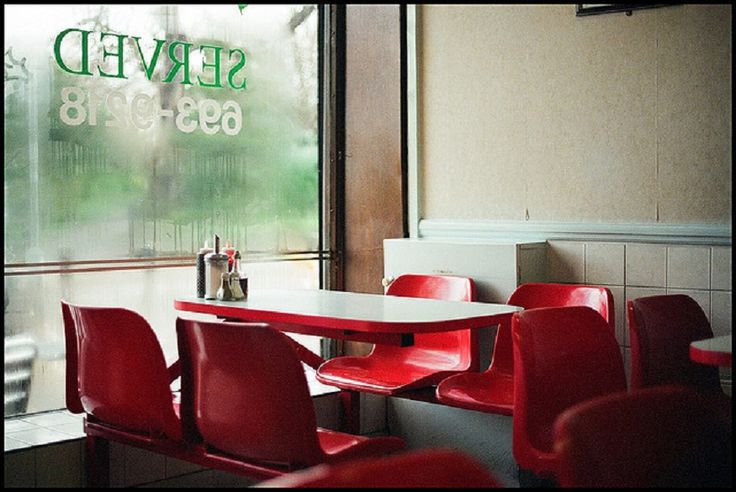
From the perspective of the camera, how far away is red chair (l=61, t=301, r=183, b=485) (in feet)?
11.5

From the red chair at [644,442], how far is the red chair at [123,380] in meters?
2.01

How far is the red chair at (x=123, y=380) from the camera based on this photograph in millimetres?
3512

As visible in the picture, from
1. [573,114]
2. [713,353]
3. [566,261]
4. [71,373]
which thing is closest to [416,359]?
[566,261]

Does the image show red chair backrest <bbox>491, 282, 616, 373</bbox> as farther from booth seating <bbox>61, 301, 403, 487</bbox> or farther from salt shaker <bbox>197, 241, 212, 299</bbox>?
salt shaker <bbox>197, 241, 212, 299</bbox>

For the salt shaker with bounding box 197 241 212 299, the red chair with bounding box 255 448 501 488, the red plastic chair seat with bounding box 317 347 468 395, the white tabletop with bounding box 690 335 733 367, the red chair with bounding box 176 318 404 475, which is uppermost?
the salt shaker with bounding box 197 241 212 299

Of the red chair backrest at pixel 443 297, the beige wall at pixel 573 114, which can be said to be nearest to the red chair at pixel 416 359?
the red chair backrest at pixel 443 297

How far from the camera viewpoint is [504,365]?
4.34m

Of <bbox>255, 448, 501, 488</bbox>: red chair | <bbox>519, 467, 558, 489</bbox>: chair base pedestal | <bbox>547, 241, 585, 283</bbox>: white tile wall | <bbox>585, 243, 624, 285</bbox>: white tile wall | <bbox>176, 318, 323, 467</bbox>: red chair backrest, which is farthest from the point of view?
<bbox>547, 241, 585, 283</bbox>: white tile wall

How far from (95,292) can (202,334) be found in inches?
77.4

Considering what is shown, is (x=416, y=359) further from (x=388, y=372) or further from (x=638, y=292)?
(x=638, y=292)

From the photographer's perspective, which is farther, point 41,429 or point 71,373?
point 41,429

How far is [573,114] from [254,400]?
8.71ft

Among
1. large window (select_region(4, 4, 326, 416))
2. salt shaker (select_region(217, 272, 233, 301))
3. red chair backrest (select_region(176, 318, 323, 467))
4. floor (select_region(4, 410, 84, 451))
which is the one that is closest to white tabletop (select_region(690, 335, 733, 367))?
red chair backrest (select_region(176, 318, 323, 467))

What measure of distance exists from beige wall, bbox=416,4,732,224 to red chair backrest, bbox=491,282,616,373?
674 mm
